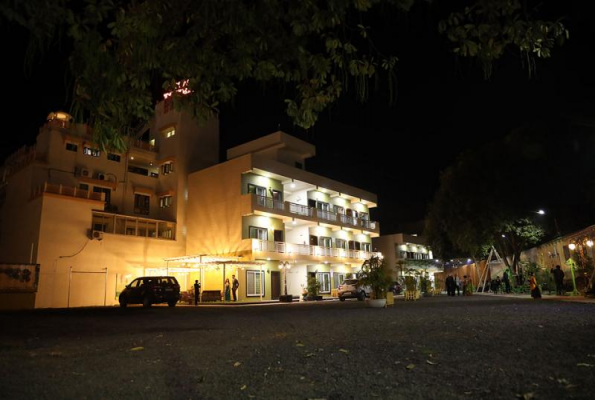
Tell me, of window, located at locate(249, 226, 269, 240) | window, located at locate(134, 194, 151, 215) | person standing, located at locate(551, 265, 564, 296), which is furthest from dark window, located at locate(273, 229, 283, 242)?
person standing, located at locate(551, 265, 564, 296)

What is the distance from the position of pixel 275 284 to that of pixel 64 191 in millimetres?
17066

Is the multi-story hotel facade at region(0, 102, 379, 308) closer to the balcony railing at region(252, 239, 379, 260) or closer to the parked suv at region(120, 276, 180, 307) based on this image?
the balcony railing at region(252, 239, 379, 260)

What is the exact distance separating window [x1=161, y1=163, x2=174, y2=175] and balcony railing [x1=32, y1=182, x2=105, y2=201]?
801 cm

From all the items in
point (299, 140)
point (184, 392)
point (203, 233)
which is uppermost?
point (299, 140)

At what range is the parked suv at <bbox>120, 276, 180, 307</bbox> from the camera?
947 inches

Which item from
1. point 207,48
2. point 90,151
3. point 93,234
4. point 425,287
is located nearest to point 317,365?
point 207,48

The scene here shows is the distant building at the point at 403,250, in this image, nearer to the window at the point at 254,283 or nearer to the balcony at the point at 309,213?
the balcony at the point at 309,213

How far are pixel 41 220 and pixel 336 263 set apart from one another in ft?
83.3

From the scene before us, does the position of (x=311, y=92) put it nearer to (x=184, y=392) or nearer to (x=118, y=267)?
(x=184, y=392)

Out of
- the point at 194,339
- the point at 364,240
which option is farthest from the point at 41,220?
the point at 364,240

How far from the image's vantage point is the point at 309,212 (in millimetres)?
39156

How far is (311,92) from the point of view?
562 cm

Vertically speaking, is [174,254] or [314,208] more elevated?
[314,208]

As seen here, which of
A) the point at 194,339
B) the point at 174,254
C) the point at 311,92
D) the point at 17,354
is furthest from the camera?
the point at 174,254
